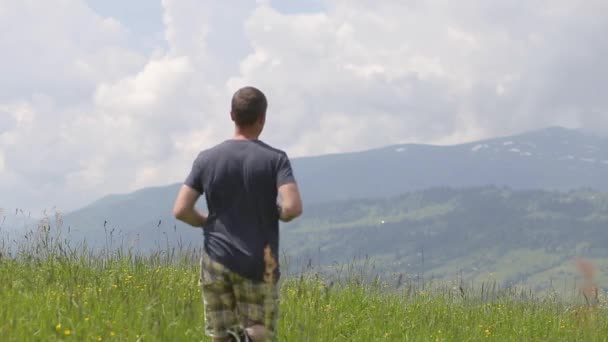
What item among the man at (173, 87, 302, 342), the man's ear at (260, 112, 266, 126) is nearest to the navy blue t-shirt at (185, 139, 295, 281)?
the man at (173, 87, 302, 342)

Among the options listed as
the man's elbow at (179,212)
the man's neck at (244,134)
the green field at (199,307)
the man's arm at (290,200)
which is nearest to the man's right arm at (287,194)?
the man's arm at (290,200)

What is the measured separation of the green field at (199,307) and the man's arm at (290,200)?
33.1 inches

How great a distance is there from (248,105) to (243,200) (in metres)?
0.63

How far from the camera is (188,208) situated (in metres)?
5.13

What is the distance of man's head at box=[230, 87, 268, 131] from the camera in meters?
5.07

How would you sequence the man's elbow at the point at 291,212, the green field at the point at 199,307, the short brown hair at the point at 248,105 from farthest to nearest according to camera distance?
the green field at the point at 199,307
the short brown hair at the point at 248,105
the man's elbow at the point at 291,212

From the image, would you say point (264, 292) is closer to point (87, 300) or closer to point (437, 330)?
point (87, 300)

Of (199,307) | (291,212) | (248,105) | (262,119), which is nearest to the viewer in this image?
(291,212)

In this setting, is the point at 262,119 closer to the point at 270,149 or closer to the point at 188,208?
the point at 270,149

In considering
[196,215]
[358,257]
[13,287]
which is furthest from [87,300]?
[358,257]

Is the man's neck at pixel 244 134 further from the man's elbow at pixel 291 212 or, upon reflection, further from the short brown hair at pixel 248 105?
the man's elbow at pixel 291 212

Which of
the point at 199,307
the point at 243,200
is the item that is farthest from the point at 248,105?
the point at 199,307

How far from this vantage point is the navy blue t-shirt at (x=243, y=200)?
16.5ft

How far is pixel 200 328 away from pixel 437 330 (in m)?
3.43
